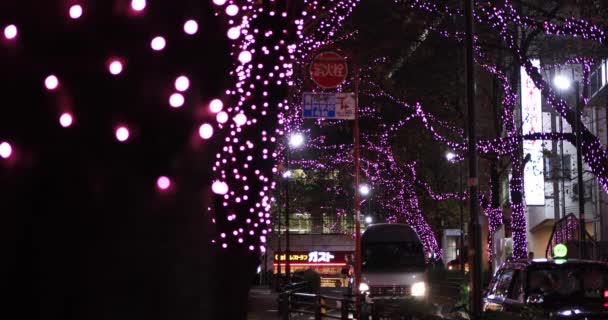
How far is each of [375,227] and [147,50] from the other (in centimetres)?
2357

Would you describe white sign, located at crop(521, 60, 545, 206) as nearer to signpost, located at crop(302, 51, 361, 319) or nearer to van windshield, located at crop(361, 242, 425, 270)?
van windshield, located at crop(361, 242, 425, 270)

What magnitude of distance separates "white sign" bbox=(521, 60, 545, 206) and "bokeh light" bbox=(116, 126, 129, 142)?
31.6 meters

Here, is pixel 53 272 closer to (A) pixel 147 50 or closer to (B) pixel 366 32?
(A) pixel 147 50

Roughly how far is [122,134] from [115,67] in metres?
0.31

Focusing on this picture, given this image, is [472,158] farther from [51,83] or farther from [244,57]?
[51,83]

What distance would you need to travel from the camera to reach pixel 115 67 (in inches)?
156

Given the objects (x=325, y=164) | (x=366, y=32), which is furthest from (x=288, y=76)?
(x=325, y=164)

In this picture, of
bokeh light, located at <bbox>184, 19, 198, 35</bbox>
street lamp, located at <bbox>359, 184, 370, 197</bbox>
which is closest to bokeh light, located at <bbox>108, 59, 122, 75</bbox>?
bokeh light, located at <bbox>184, 19, 198, 35</bbox>

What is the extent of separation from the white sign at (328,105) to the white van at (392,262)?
5.08 metres

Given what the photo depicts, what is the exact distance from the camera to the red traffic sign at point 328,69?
18.7m

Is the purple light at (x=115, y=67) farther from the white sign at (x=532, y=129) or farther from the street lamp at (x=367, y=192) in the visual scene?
the street lamp at (x=367, y=192)

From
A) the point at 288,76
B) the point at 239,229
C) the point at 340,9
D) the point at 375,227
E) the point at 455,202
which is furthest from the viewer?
the point at 455,202

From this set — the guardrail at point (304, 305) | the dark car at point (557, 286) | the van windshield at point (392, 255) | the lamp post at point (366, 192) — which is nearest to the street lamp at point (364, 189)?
the lamp post at point (366, 192)

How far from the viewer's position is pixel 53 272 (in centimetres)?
383
